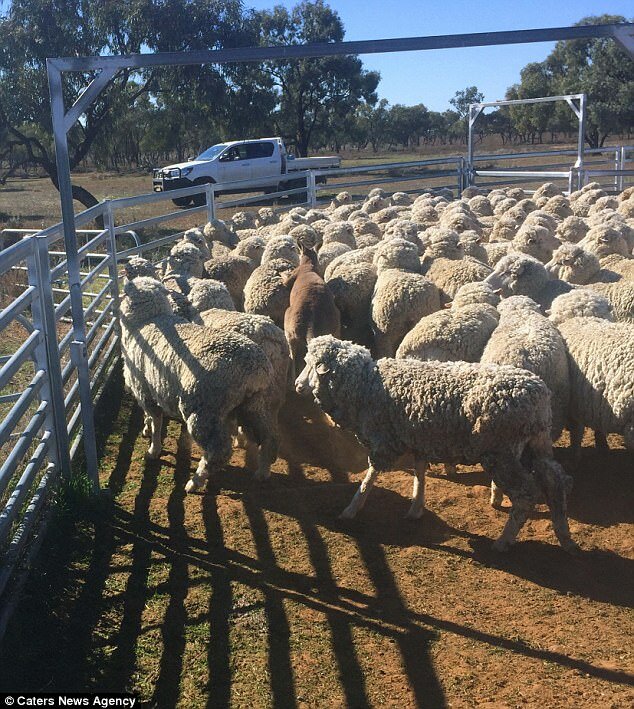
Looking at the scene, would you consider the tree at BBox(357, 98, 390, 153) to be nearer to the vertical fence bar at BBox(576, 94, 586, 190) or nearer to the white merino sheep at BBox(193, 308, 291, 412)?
the vertical fence bar at BBox(576, 94, 586, 190)

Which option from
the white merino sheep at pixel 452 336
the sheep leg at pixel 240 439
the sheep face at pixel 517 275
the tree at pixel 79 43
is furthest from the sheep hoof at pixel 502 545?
the tree at pixel 79 43

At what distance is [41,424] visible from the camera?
4.96 metres

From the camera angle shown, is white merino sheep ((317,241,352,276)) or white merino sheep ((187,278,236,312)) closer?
white merino sheep ((187,278,236,312))

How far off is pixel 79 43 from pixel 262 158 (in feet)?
24.2

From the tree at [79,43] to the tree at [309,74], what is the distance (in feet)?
38.4

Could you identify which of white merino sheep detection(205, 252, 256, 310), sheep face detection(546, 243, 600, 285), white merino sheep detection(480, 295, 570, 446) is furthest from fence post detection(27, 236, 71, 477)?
sheep face detection(546, 243, 600, 285)

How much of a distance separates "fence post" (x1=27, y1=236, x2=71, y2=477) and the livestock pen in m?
0.01

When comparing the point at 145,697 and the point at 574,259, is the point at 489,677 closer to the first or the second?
the point at 145,697

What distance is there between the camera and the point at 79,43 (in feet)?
82.3

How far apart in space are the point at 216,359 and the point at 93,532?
55.7 inches

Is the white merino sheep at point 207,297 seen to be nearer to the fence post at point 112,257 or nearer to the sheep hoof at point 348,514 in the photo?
the fence post at point 112,257

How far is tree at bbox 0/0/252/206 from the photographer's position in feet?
78.5

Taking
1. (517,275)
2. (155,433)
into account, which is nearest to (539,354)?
(517,275)

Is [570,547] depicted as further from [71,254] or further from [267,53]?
[71,254]
